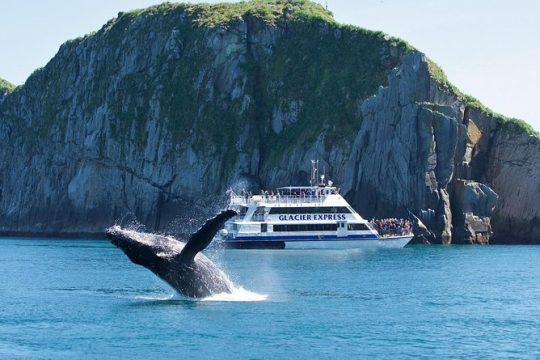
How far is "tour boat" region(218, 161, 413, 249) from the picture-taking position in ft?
426

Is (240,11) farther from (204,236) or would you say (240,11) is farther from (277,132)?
(204,236)

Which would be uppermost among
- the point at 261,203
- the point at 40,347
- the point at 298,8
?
the point at 298,8

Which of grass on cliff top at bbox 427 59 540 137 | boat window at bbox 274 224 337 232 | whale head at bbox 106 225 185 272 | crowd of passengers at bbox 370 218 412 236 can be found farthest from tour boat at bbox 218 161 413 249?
whale head at bbox 106 225 185 272

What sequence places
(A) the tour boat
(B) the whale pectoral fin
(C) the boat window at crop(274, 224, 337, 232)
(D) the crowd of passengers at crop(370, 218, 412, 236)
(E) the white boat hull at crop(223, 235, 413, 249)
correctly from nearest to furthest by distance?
1. (B) the whale pectoral fin
2. (E) the white boat hull at crop(223, 235, 413, 249)
3. (A) the tour boat
4. (C) the boat window at crop(274, 224, 337, 232)
5. (D) the crowd of passengers at crop(370, 218, 412, 236)

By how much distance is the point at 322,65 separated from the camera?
176 meters

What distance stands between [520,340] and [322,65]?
128002 mm

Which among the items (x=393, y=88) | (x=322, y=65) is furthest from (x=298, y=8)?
(x=393, y=88)

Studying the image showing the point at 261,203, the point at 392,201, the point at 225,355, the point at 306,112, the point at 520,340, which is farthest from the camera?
the point at 306,112

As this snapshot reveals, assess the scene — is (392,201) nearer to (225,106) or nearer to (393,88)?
(393,88)

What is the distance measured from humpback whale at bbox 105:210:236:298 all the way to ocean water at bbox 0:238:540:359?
1.69 m

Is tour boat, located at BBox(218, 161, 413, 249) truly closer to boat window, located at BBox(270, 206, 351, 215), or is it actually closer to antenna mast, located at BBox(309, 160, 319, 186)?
boat window, located at BBox(270, 206, 351, 215)

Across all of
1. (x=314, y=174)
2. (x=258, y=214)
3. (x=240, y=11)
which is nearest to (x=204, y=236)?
(x=258, y=214)

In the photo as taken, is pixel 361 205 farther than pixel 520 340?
Yes

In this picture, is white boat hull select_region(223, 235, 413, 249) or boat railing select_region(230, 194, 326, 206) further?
boat railing select_region(230, 194, 326, 206)
